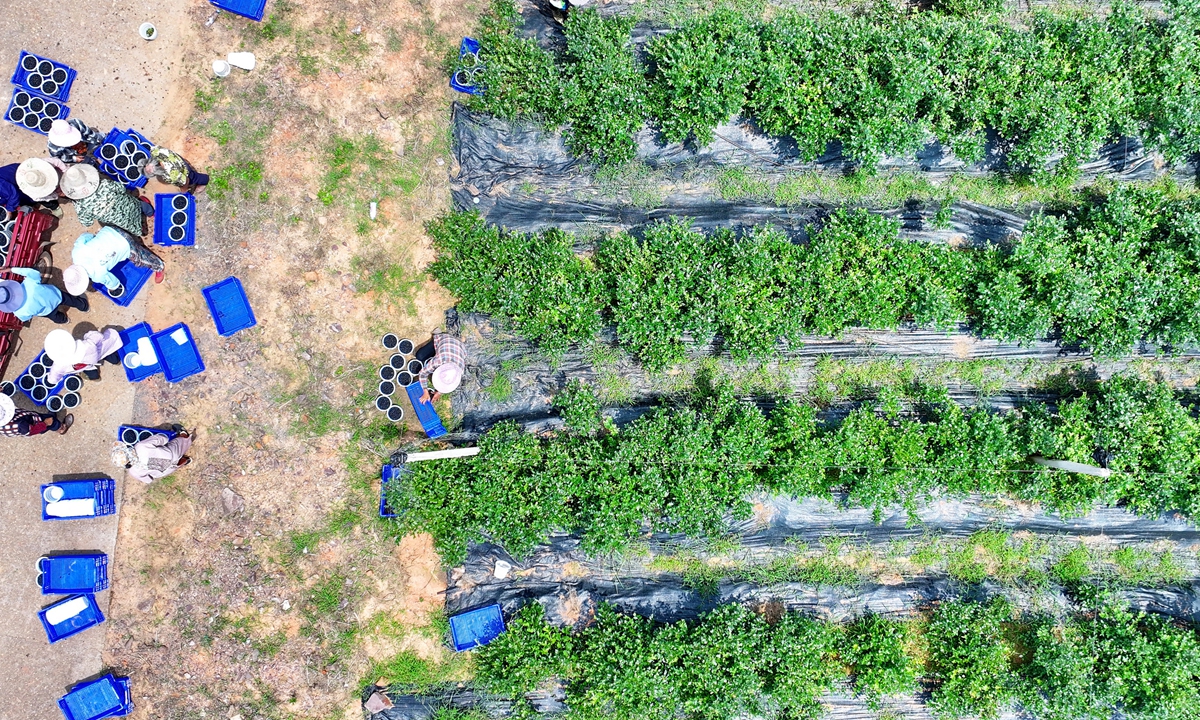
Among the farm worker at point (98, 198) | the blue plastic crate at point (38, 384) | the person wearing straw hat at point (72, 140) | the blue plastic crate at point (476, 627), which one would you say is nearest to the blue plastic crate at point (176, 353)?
the blue plastic crate at point (38, 384)

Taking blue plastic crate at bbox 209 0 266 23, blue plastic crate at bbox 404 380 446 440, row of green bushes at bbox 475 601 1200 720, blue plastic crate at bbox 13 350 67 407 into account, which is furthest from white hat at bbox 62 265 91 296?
row of green bushes at bbox 475 601 1200 720

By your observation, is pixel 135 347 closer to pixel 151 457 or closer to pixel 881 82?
pixel 151 457

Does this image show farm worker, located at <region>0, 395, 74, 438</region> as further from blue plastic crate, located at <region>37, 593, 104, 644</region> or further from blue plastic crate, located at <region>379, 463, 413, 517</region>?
blue plastic crate, located at <region>379, 463, 413, 517</region>

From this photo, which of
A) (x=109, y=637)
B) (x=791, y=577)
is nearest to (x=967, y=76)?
(x=791, y=577)

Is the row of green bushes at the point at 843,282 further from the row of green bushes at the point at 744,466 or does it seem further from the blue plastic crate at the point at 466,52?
the blue plastic crate at the point at 466,52

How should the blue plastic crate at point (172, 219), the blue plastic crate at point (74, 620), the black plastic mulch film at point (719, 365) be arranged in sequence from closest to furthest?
the blue plastic crate at point (74, 620)
the blue plastic crate at point (172, 219)
the black plastic mulch film at point (719, 365)

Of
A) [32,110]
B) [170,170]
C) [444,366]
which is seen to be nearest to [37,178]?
[32,110]
